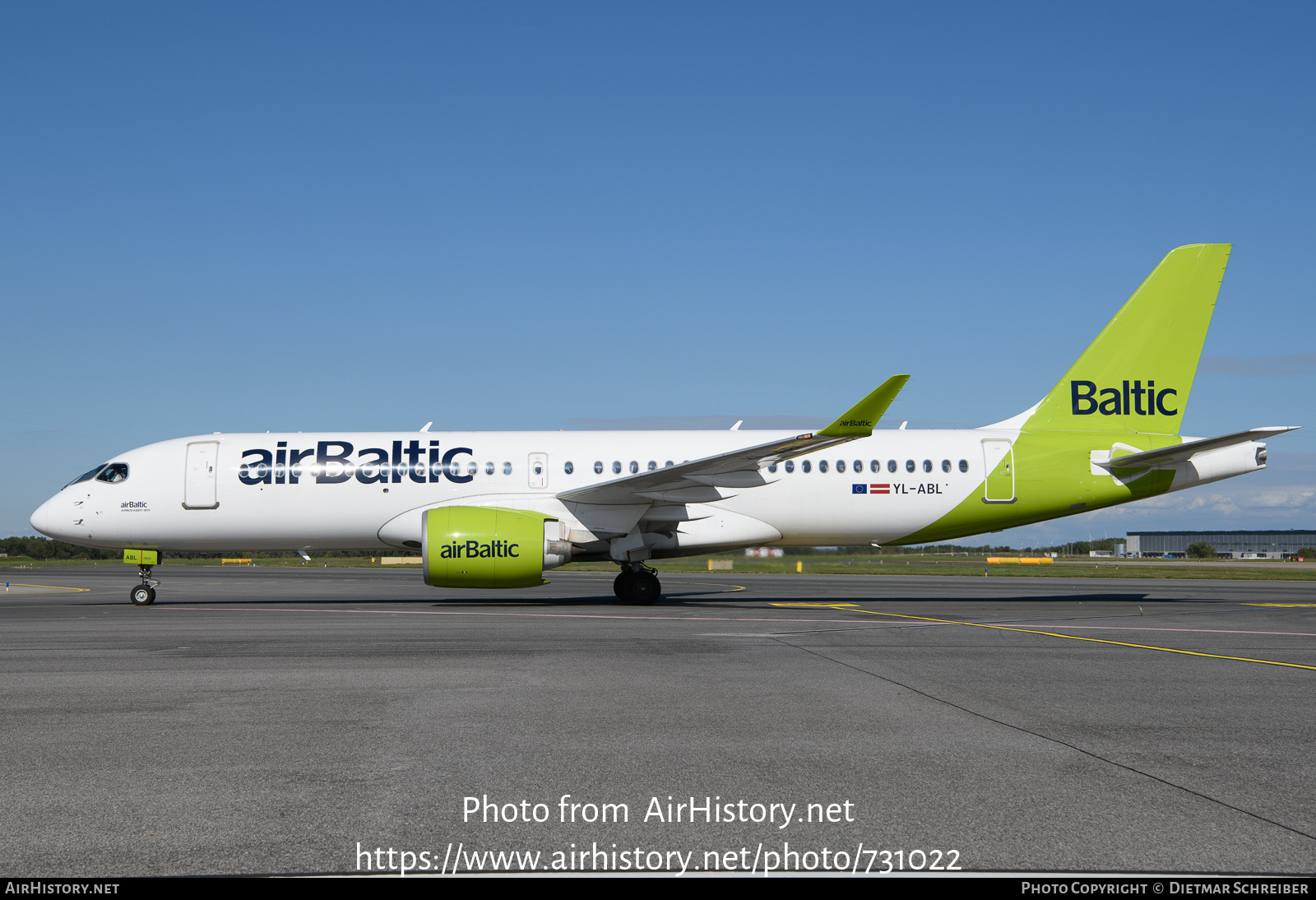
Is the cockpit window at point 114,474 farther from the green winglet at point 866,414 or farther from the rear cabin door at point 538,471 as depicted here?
the green winglet at point 866,414

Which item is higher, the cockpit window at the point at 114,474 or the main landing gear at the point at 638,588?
the cockpit window at the point at 114,474

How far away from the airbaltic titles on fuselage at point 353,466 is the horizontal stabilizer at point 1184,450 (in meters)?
14.5

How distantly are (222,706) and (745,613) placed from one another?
1094 cm

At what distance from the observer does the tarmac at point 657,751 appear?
384 cm

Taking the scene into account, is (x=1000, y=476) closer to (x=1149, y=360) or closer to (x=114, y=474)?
(x=1149, y=360)

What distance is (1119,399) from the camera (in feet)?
70.3

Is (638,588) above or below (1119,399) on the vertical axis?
below

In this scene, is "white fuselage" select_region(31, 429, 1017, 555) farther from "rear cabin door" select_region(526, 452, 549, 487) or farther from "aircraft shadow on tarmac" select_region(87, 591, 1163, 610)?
"aircraft shadow on tarmac" select_region(87, 591, 1163, 610)

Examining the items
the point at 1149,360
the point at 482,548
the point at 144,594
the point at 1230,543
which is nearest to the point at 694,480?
the point at 482,548

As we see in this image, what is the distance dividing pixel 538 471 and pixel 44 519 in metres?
10.8

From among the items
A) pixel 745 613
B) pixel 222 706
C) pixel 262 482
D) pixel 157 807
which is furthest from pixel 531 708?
pixel 262 482

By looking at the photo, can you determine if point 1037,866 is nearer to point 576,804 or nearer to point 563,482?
point 576,804

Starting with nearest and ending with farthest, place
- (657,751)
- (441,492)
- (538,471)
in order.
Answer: (657,751)
(441,492)
(538,471)

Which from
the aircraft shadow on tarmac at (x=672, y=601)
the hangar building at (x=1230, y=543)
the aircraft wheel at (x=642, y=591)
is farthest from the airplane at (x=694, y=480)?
the hangar building at (x=1230, y=543)
